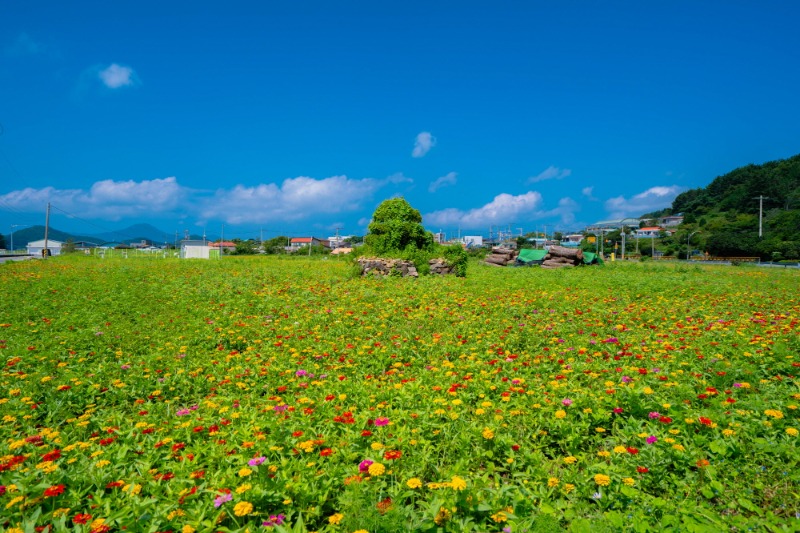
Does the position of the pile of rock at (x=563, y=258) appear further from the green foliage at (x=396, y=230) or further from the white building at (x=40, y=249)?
the white building at (x=40, y=249)

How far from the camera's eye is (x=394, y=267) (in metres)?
15.1

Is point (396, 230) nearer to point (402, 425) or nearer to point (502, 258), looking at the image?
point (502, 258)

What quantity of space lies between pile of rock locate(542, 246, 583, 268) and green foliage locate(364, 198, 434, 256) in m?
9.54

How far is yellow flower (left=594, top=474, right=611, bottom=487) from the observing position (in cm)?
259

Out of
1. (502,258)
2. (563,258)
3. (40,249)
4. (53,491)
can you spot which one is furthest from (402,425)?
(40,249)

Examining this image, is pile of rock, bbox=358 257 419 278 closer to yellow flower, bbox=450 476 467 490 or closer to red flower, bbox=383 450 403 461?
red flower, bbox=383 450 403 461

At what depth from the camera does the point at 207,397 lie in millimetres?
A: 4277

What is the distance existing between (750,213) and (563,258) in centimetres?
6640

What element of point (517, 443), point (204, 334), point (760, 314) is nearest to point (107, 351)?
point (204, 334)

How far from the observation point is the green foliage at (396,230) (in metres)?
16.5

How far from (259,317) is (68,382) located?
3.55 metres

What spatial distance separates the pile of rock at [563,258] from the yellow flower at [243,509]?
22.8 metres

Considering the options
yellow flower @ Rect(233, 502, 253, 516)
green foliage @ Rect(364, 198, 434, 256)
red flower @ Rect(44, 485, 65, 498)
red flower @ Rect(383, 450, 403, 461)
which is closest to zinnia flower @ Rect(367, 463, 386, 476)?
red flower @ Rect(383, 450, 403, 461)

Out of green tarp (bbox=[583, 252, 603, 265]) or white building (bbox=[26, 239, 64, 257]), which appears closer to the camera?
green tarp (bbox=[583, 252, 603, 265])
